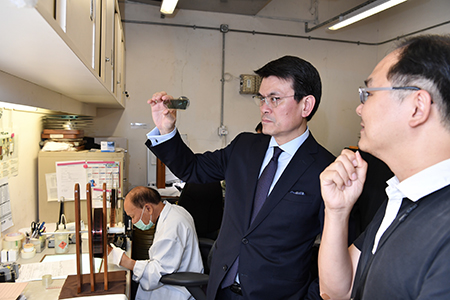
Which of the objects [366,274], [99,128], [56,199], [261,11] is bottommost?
[56,199]

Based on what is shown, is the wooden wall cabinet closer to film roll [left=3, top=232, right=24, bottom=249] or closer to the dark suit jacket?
the dark suit jacket

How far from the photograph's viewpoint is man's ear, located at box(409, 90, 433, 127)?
690 mm

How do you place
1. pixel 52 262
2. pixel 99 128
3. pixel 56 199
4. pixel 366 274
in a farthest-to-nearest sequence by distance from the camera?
pixel 99 128, pixel 56 199, pixel 52 262, pixel 366 274

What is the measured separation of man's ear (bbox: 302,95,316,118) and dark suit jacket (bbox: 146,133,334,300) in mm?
125

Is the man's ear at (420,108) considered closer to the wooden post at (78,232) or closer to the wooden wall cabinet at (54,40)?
the wooden wall cabinet at (54,40)

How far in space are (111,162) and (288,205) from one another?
5.20 feet

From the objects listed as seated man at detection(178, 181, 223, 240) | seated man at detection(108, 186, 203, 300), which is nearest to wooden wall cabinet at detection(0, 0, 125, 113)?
seated man at detection(108, 186, 203, 300)

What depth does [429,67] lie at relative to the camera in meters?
0.70

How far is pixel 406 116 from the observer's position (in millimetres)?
729

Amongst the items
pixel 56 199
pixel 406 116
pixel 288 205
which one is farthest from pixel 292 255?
pixel 56 199

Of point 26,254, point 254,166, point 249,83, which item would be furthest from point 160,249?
point 249,83

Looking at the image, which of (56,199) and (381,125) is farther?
(56,199)

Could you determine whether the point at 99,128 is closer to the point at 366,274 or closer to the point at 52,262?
the point at 52,262

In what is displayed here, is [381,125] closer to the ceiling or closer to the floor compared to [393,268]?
closer to the ceiling
